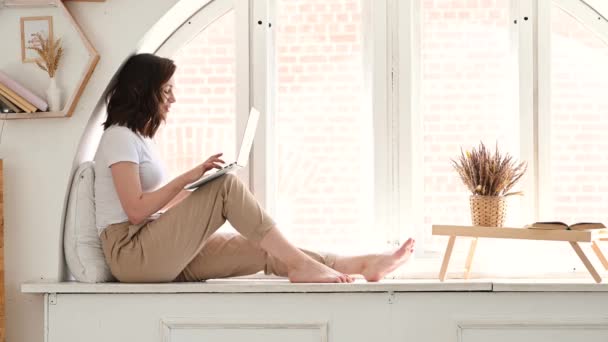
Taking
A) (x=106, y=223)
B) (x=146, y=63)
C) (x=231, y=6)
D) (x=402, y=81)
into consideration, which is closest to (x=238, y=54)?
(x=231, y=6)

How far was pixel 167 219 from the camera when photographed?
3.14 metres

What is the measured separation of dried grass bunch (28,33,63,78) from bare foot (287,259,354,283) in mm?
1209

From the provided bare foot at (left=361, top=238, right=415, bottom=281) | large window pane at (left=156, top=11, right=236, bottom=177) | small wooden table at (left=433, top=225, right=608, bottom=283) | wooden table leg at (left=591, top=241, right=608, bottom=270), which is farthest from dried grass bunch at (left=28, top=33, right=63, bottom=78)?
wooden table leg at (left=591, top=241, right=608, bottom=270)

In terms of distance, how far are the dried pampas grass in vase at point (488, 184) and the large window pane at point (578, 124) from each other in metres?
0.34

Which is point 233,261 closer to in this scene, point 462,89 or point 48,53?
point 48,53

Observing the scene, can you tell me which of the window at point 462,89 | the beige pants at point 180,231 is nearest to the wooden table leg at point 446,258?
the window at point 462,89

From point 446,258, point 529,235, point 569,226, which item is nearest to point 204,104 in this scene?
point 446,258

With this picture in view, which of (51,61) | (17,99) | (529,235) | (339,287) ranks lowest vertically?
(339,287)

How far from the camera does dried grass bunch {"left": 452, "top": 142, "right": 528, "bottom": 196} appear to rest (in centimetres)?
329

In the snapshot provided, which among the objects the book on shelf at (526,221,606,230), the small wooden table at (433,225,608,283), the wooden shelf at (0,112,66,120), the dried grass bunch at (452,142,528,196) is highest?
the wooden shelf at (0,112,66,120)

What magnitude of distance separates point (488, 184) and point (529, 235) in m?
0.26

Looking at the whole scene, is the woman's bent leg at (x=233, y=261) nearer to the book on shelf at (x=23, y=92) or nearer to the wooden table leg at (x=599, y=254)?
the book on shelf at (x=23, y=92)

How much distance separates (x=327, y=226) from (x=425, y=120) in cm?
61

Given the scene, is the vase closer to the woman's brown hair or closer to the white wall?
the white wall
